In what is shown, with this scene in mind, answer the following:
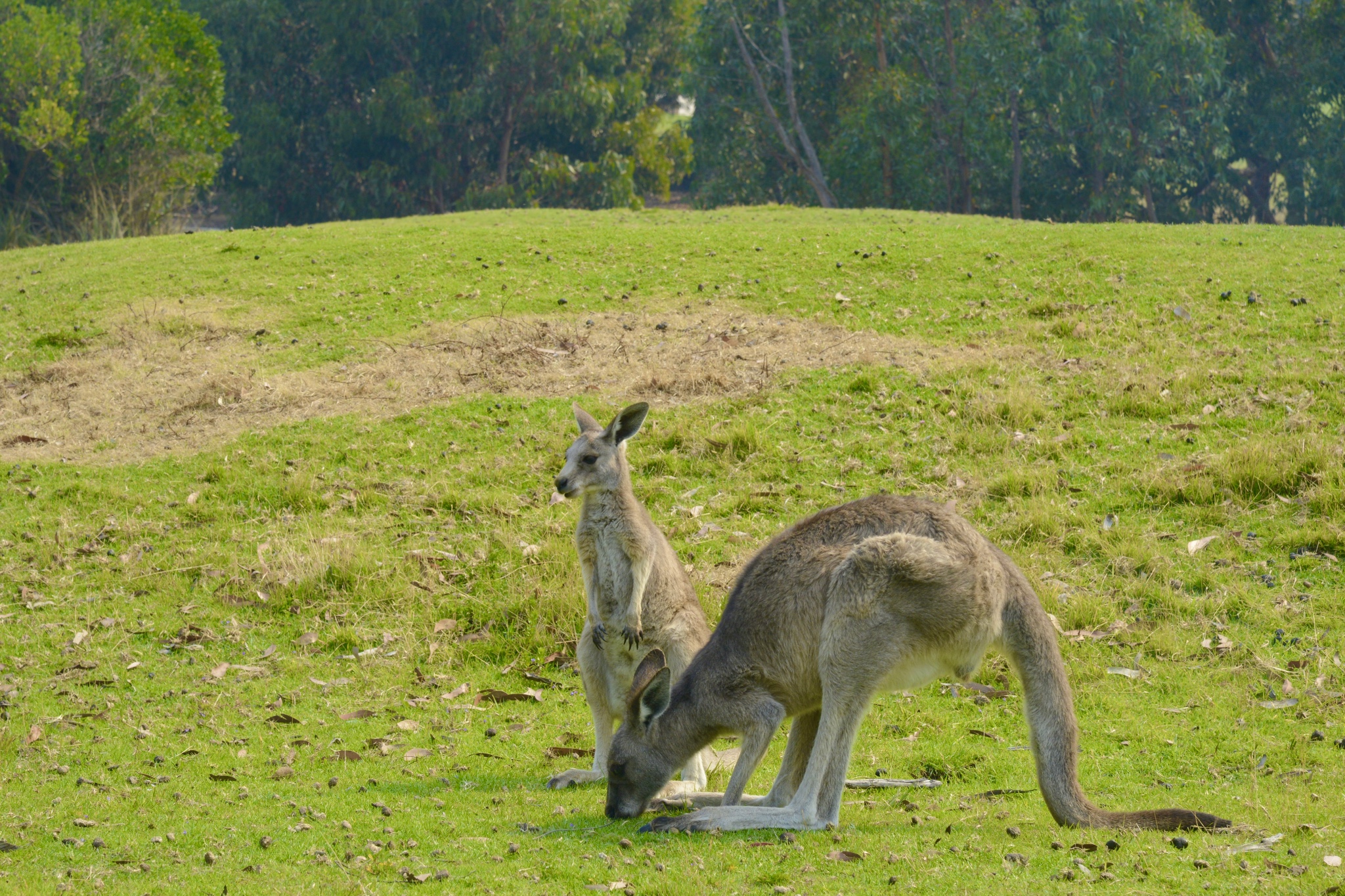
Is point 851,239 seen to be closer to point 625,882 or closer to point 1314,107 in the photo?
point 625,882

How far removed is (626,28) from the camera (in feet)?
131

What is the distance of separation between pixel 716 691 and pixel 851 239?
13.4 m

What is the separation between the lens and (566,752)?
706 centimetres

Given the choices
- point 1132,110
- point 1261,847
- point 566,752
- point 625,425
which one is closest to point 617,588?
point 625,425

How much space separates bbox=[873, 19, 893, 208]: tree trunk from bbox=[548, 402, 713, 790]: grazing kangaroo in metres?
26.6

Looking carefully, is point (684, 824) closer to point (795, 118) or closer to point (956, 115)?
point (956, 115)

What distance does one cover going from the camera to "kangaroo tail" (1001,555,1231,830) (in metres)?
5.07

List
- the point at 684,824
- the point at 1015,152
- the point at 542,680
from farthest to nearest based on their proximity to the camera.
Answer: the point at 1015,152 < the point at 542,680 < the point at 684,824

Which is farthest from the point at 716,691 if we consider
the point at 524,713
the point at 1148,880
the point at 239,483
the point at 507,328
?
the point at 507,328

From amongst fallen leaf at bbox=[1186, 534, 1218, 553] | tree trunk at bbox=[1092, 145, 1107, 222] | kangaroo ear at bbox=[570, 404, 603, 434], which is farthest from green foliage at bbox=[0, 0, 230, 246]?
fallen leaf at bbox=[1186, 534, 1218, 553]

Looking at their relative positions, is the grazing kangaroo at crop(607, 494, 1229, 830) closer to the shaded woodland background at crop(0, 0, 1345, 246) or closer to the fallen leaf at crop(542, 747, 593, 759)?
the fallen leaf at crop(542, 747, 593, 759)

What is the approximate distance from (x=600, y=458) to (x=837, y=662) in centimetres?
216

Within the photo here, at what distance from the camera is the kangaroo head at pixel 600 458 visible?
22.6 ft

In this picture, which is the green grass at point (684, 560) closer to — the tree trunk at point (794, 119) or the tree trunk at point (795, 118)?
the tree trunk at point (795, 118)
